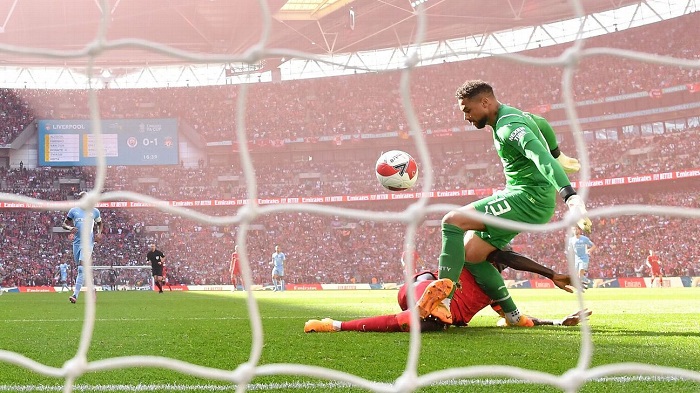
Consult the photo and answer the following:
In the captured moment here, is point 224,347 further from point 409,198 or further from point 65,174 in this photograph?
point 65,174

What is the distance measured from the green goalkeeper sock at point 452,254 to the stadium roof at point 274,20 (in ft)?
78.2

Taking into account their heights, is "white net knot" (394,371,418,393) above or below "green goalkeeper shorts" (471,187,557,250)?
below

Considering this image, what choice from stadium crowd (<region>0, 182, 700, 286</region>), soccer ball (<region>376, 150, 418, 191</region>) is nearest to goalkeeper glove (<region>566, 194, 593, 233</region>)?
soccer ball (<region>376, 150, 418, 191</region>)

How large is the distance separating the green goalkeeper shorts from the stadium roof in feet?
77.9

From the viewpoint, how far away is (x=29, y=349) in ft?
14.0

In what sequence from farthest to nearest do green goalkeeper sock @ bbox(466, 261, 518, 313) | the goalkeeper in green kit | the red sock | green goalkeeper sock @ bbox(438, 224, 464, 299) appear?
green goalkeeper sock @ bbox(466, 261, 518, 313) → the red sock → green goalkeeper sock @ bbox(438, 224, 464, 299) → the goalkeeper in green kit

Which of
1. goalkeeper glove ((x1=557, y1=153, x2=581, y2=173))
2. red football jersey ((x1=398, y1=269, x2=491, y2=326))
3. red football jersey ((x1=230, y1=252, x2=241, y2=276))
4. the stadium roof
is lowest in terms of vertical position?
red football jersey ((x1=398, y1=269, x2=491, y2=326))

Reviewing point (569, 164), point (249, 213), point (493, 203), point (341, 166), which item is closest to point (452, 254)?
point (493, 203)

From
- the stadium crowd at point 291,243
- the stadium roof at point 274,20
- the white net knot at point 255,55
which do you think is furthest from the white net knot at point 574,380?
the stadium roof at point 274,20

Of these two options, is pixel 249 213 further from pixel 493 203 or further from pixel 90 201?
pixel 493 203

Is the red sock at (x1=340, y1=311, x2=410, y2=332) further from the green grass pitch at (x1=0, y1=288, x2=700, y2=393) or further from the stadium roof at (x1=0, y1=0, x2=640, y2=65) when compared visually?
the stadium roof at (x1=0, y1=0, x2=640, y2=65)

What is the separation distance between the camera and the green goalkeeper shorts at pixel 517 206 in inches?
189

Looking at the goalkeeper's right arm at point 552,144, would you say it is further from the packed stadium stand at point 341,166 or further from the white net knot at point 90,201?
the packed stadium stand at point 341,166

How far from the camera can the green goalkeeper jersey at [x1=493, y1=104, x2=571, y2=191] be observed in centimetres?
411
